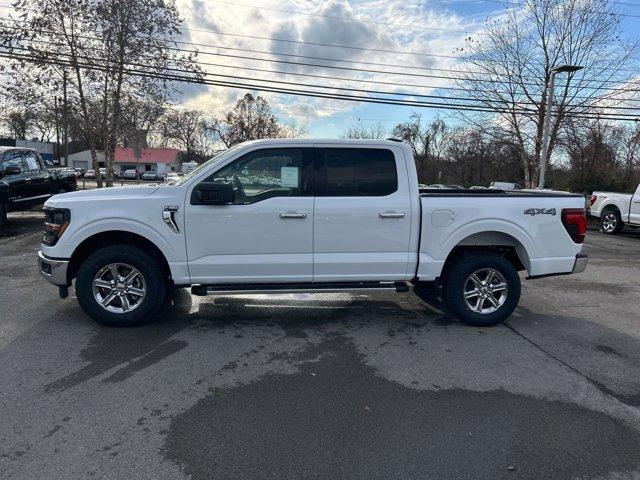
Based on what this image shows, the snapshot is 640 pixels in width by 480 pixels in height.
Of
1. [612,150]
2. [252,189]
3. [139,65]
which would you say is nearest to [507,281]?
[252,189]

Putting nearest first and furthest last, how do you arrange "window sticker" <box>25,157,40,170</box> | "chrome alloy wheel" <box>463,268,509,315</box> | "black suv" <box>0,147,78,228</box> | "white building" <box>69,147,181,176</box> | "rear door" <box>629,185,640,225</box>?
1. "chrome alloy wheel" <box>463,268,509,315</box>
2. "black suv" <box>0,147,78,228</box>
3. "window sticker" <box>25,157,40,170</box>
4. "rear door" <box>629,185,640,225</box>
5. "white building" <box>69,147,181,176</box>

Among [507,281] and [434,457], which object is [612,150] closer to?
[507,281]

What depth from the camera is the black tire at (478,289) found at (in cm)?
518

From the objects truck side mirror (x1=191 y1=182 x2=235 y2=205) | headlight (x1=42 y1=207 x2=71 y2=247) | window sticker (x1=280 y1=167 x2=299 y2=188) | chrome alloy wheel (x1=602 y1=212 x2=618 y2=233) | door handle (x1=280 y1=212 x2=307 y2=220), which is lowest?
chrome alloy wheel (x1=602 y1=212 x2=618 y2=233)

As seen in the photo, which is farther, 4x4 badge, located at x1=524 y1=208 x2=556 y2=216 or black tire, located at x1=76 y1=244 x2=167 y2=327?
4x4 badge, located at x1=524 y1=208 x2=556 y2=216

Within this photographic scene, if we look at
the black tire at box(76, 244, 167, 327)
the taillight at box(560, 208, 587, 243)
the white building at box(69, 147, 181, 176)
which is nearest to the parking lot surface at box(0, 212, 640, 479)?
the black tire at box(76, 244, 167, 327)

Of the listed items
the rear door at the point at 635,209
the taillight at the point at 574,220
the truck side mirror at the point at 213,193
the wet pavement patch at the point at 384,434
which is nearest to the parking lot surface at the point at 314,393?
the wet pavement patch at the point at 384,434

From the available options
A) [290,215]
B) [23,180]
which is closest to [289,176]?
[290,215]

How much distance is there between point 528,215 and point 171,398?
4158 millimetres

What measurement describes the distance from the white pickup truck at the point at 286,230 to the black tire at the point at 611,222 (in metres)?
12.7

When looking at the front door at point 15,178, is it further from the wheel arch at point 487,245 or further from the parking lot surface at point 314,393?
the wheel arch at point 487,245

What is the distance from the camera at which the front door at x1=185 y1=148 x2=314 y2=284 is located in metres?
4.73

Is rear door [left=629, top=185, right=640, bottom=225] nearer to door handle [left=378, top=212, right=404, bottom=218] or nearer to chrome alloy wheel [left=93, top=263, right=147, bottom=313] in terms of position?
door handle [left=378, top=212, right=404, bottom=218]

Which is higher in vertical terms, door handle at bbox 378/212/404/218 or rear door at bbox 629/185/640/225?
door handle at bbox 378/212/404/218
